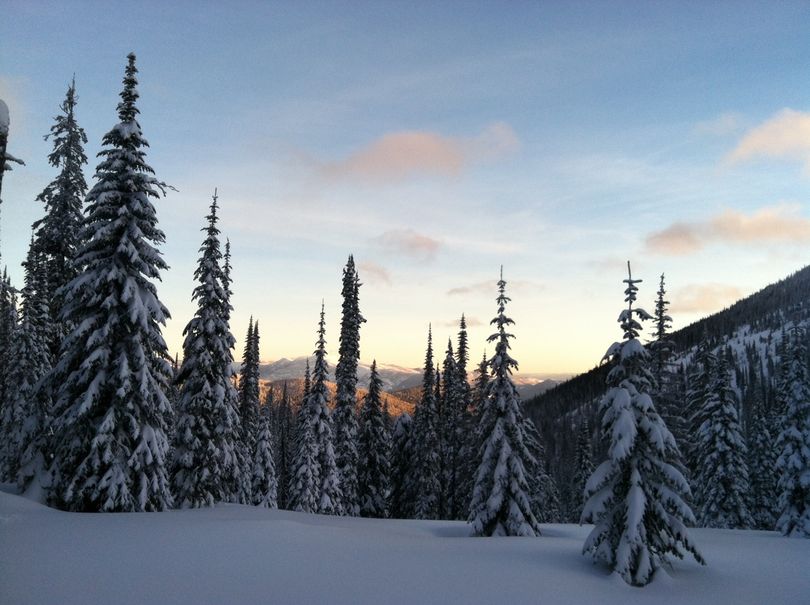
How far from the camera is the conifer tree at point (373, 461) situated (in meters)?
50.4

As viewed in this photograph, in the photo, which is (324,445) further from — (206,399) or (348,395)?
(206,399)

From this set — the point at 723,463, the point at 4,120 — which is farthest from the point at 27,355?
the point at 723,463

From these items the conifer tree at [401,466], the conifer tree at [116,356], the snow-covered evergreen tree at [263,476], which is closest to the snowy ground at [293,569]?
the conifer tree at [116,356]

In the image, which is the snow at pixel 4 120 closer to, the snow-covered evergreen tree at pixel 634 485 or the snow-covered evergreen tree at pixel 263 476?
the snow-covered evergreen tree at pixel 634 485

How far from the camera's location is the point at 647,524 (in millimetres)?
15156

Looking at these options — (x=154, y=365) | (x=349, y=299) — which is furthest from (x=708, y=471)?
(x=154, y=365)

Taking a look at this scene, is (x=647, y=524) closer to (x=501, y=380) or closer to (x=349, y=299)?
(x=501, y=380)

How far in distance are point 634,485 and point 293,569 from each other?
9.52 metres

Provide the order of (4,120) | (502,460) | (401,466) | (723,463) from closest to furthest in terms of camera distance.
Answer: (4,120) < (502,460) < (723,463) < (401,466)

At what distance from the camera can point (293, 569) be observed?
12.2 metres

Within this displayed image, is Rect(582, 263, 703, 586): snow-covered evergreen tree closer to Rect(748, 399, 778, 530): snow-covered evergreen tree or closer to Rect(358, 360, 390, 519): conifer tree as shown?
Rect(358, 360, 390, 519): conifer tree

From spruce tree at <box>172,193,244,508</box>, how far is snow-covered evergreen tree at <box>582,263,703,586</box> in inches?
815

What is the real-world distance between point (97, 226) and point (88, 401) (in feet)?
22.0

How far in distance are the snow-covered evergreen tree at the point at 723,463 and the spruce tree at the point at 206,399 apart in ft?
116
